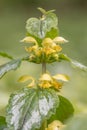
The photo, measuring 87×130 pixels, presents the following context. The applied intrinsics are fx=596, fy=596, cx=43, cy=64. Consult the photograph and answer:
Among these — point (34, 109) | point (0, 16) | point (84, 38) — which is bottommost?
point (34, 109)

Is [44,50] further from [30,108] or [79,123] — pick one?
[79,123]

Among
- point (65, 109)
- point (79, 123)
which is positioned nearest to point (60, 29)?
point (65, 109)

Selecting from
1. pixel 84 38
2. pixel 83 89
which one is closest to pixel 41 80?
pixel 83 89

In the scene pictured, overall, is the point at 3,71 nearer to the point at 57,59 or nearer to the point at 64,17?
the point at 57,59

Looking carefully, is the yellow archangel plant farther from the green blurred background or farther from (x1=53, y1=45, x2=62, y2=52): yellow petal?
the green blurred background

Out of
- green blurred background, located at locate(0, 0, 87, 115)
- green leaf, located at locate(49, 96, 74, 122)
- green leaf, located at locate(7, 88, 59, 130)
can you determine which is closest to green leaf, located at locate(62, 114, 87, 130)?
green leaf, located at locate(7, 88, 59, 130)

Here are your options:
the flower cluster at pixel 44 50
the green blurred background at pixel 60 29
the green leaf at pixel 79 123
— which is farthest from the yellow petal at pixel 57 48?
the green blurred background at pixel 60 29
